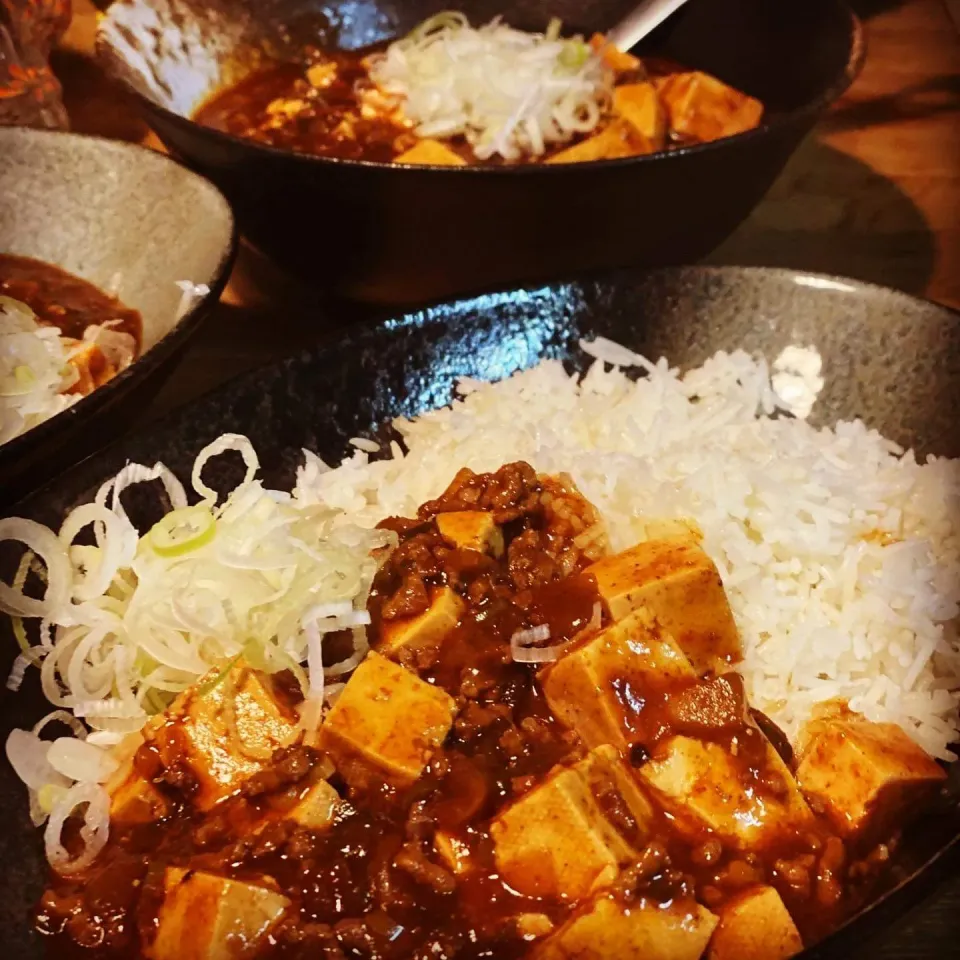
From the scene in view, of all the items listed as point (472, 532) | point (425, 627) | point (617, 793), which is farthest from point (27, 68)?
point (617, 793)

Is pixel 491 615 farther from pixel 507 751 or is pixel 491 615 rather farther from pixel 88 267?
pixel 88 267

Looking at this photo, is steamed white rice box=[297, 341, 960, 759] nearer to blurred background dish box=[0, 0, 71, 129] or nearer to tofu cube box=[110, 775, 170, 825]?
tofu cube box=[110, 775, 170, 825]

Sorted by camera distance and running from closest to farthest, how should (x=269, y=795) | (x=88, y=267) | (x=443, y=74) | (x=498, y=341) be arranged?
1. (x=269, y=795)
2. (x=498, y=341)
3. (x=88, y=267)
4. (x=443, y=74)

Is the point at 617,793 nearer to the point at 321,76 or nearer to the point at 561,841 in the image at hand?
the point at 561,841

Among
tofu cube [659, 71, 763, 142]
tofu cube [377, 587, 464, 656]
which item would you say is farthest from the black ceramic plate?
tofu cube [659, 71, 763, 142]

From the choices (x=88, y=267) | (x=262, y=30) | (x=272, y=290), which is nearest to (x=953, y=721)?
(x=272, y=290)

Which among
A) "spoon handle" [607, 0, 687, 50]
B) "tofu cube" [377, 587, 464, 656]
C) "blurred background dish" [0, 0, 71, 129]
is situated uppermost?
"blurred background dish" [0, 0, 71, 129]
